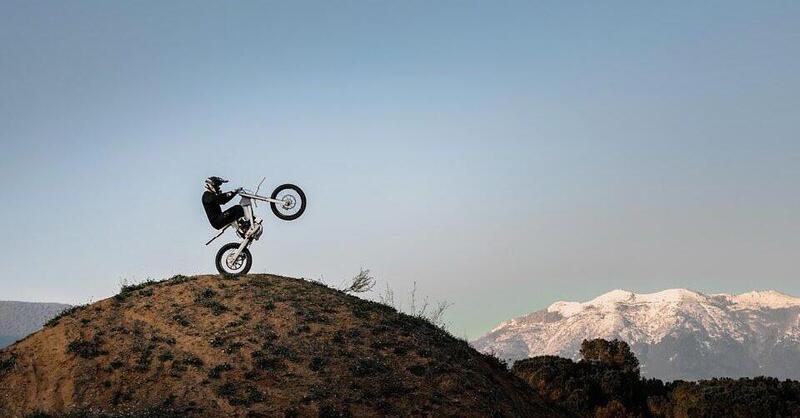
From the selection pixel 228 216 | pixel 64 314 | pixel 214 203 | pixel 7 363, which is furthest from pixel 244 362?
pixel 64 314

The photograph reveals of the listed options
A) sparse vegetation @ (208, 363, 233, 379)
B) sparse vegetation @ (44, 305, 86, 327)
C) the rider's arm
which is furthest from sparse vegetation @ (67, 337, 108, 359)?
the rider's arm

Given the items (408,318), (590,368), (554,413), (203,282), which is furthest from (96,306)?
(590,368)

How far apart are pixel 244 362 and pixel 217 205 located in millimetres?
6601

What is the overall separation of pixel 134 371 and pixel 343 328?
24.8 ft

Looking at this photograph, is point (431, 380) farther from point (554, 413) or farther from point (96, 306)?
point (96, 306)

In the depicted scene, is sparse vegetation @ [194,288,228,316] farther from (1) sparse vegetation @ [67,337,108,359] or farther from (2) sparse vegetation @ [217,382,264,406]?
(2) sparse vegetation @ [217,382,264,406]

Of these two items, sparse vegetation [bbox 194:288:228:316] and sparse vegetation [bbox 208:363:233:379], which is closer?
sparse vegetation [bbox 208:363:233:379]

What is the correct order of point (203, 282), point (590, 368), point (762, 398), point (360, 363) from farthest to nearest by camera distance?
point (590, 368)
point (762, 398)
point (203, 282)
point (360, 363)

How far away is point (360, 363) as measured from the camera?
83.5 feet

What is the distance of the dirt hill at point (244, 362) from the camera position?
912 inches

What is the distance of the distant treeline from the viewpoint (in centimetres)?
4253

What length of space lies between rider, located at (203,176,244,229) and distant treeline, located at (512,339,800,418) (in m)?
21.6

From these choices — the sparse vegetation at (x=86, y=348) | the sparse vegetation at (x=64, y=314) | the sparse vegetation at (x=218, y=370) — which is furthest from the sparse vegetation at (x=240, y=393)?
the sparse vegetation at (x=64, y=314)

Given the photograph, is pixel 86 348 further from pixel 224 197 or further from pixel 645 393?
pixel 645 393
